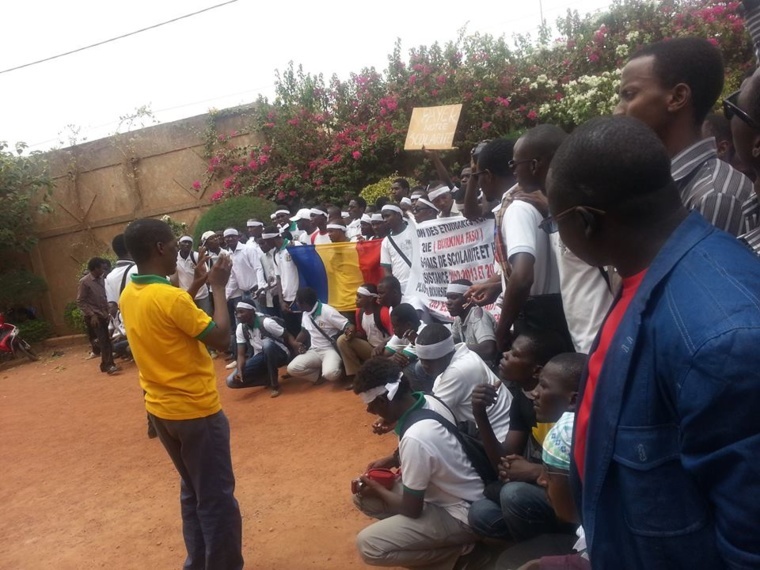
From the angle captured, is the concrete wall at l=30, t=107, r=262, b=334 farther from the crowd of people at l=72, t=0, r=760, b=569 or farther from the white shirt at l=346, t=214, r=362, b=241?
the crowd of people at l=72, t=0, r=760, b=569

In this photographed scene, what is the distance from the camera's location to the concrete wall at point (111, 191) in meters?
15.4

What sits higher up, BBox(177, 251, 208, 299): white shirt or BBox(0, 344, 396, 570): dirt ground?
BBox(177, 251, 208, 299): white shirt

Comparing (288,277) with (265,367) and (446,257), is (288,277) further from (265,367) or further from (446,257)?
(446,257)

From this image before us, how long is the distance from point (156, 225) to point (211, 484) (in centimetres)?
149

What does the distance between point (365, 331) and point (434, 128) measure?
8.71 feet

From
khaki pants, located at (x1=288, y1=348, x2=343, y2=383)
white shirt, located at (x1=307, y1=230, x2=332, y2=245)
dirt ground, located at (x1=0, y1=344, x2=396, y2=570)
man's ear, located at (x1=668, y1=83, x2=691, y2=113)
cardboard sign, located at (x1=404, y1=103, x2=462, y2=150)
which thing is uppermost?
cardboard sign, located at (x1=404, y1=103, x2=462, y2=150)

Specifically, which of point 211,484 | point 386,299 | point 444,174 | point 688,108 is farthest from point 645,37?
point 211,484

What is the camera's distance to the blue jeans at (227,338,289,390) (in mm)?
7734

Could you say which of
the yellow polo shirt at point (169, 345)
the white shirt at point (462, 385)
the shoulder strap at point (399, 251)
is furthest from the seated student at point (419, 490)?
the shoulder strap at point (399, 251)

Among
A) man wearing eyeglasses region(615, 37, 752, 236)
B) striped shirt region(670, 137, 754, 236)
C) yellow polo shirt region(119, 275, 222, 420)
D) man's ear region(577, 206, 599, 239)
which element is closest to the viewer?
man's ear region(577, 206, 599, 239)

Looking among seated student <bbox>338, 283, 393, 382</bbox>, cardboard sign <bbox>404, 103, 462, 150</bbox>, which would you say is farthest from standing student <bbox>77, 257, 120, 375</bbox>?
cardboard sign <bbox>404, 103, 462, 150</bbox>

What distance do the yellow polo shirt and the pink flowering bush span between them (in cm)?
856

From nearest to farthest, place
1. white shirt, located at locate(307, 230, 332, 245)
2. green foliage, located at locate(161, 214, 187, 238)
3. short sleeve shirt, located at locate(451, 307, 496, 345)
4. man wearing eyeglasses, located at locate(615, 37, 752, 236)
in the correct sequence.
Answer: man wearing eyeglasses, located at locate(615, 37, 752, 236), short sleeve shirt, located at locate(451, 307, 496, 345), white shirt, located at locate(307, 230, 332, 245), green foliage, located at locate(161, 214, 187, 238)

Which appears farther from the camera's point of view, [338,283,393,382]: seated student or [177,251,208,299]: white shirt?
[177,251,208,299]: white shirt
